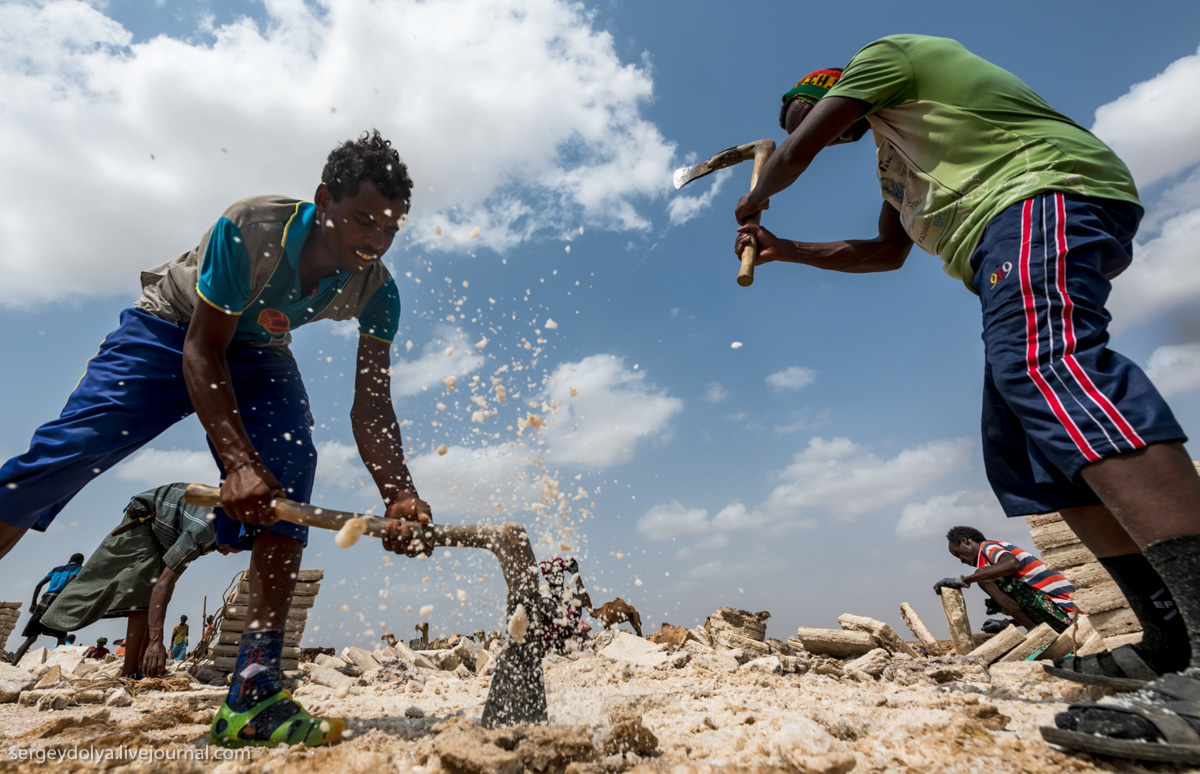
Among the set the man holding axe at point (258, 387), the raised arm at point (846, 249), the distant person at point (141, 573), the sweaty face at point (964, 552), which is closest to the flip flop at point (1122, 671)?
the raised arm at point (846, 249)

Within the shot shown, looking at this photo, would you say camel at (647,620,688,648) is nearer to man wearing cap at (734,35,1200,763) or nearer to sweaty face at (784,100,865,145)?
man wearing cap at (734,35,1200,763)

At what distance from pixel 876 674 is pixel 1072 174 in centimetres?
325

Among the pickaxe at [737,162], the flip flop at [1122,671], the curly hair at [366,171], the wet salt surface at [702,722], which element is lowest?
the wet salt surface at [702,722]

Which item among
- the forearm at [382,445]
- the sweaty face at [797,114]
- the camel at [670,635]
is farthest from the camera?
the camel at [670,635]

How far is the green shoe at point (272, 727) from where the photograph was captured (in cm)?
188

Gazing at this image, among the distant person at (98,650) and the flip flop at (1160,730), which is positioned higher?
the distant person at (98,650)

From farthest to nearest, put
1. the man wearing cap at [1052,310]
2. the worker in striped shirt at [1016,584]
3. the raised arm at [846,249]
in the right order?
the worker in striped shirt at [1016,584]
the raised arm at [846,249]
the man wearing cap at [1052,310]

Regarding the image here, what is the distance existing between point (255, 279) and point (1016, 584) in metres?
6.89

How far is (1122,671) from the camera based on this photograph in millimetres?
1889

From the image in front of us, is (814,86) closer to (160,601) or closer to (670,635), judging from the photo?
(670,635)

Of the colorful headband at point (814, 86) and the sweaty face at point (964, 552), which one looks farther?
the sweaty face at point (964, 552)

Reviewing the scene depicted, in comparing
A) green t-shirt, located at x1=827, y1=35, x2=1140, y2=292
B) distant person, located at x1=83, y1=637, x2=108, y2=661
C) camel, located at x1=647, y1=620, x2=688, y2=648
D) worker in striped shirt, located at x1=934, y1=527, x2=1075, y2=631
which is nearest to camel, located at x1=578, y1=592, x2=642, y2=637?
camel, located at x1=647, y1=620, x2=688, y2=648

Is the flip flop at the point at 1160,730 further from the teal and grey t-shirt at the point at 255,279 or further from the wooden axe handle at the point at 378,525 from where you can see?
the teal and grey t-shirt at the point at 255,279

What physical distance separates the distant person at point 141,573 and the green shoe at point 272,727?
345cm
